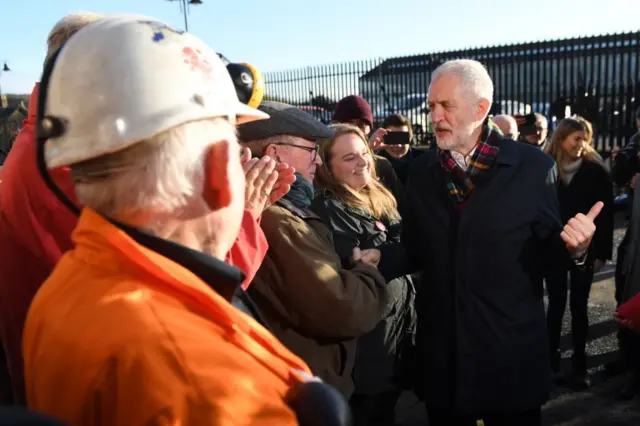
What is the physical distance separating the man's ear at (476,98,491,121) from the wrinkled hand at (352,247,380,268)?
0.76 meters

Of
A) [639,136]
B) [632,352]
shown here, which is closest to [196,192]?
[632,352]

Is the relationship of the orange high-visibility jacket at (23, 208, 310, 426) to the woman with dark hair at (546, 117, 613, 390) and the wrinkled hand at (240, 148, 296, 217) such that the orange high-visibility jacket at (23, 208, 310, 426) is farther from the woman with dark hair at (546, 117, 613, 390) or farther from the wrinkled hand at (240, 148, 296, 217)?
the woman with dark hair at (546, 117, 613, 390)

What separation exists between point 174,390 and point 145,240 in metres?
0.28

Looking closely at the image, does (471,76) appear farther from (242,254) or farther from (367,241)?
(242,254)

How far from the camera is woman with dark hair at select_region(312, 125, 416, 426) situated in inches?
105

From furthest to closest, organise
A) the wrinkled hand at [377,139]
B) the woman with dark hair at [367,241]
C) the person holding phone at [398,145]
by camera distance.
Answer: the person holding phone at [398,145] < the wrinkled hand at [377,139] < the woman with dark hair at [367,241]

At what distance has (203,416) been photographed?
794 millimetres

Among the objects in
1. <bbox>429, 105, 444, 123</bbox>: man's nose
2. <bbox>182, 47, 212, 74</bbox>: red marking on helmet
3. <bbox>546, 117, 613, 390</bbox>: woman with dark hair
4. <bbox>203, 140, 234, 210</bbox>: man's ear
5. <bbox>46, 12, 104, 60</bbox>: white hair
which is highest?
<bbox>46, 12, 104, 60</bbox>: white hair

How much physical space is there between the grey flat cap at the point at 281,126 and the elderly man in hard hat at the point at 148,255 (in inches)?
43.2

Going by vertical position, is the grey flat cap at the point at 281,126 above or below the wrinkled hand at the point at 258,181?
above

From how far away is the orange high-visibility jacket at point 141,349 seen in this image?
2.63ft

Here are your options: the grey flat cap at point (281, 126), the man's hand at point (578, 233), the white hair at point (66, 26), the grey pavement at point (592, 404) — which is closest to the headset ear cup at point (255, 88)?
the grey flat cap at point (281, 126)

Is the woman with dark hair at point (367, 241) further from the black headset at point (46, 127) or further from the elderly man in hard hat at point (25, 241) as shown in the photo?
the black headset at point (46, 127)

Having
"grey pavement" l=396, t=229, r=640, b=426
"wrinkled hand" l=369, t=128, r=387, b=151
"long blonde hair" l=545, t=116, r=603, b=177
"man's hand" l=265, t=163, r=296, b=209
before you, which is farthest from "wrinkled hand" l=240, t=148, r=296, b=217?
"long blonde hair" l=545, t=116, r=603, b=177
